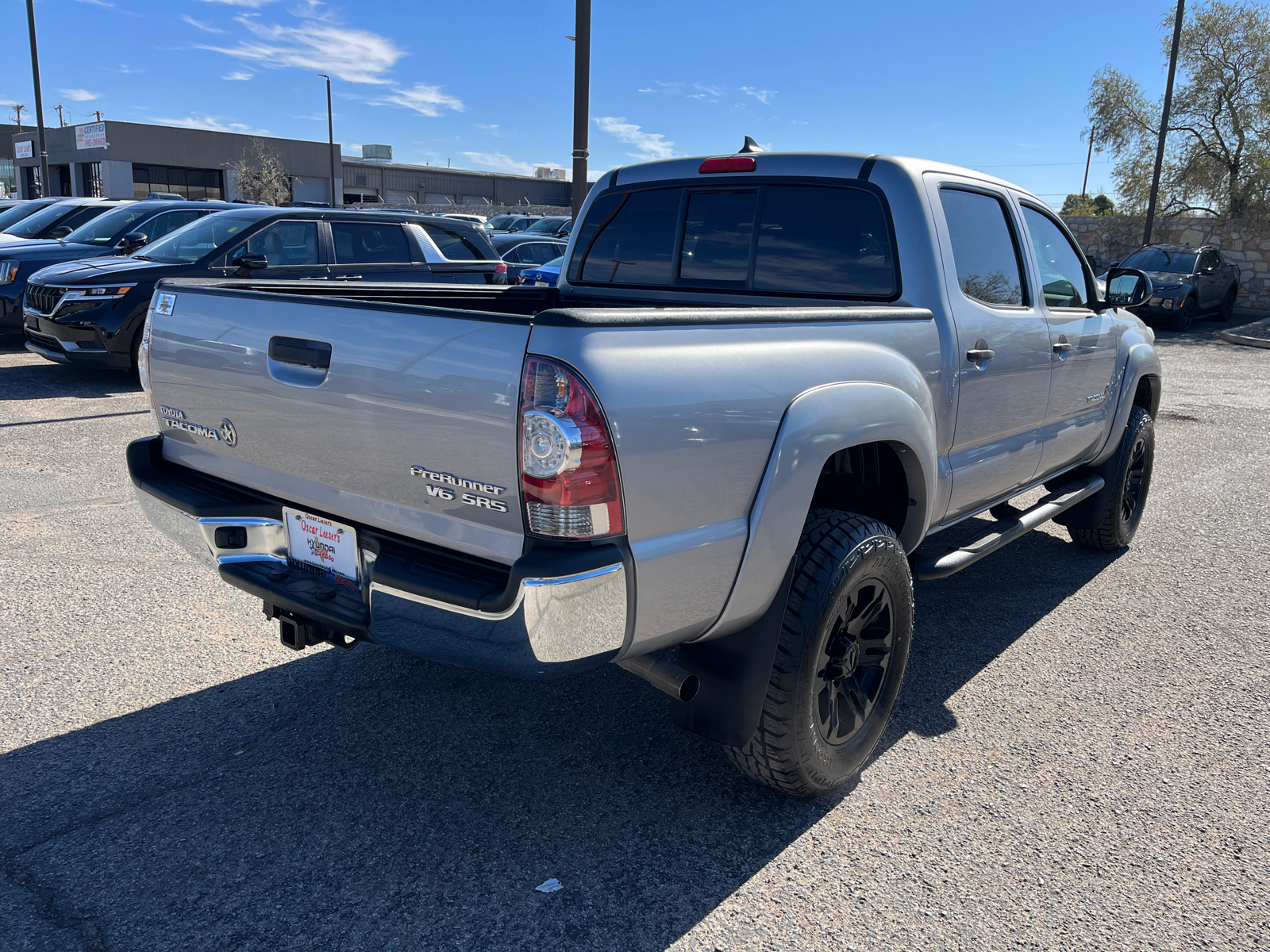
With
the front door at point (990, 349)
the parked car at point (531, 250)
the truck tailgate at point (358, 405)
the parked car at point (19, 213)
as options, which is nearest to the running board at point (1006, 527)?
the front door at point (990, 349)

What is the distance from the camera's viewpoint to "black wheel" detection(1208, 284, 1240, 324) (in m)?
22.6

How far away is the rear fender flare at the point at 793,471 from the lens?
2539mm

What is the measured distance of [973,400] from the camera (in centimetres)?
362

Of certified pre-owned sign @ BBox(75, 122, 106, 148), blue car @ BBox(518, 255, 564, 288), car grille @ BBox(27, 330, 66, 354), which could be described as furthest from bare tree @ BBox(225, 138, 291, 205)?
car grille @ BBox(27, 330, 66, 354)

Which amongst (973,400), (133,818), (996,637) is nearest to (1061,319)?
(973,400)

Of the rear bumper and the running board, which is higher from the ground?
the rear bumper

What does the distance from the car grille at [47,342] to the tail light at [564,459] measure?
8.65 metres

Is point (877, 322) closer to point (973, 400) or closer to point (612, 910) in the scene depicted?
point (973, 400)

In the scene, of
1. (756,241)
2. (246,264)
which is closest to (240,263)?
(246,264)

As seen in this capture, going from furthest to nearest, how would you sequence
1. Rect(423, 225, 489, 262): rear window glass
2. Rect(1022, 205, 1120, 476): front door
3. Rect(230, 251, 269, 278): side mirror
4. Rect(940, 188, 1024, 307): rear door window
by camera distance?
Rect(423, 225, 489, 262): rear window glass, Rect(230, 251, 269, 278): side mirror, Rect(1022, 205, 1120, 476): front door, Rect(940, 188, 1024, 307): rear door window

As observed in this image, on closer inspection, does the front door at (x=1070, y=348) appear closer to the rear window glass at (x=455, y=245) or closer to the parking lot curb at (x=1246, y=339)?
the rear window glass at (x=455, y=245)

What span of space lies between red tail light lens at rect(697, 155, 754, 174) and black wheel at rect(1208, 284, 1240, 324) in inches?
906

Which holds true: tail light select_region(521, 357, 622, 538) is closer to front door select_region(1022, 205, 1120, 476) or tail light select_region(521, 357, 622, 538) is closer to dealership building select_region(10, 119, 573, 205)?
front door select_region(1022, 205, 1120, 476)

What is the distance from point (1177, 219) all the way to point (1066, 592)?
2773cm
